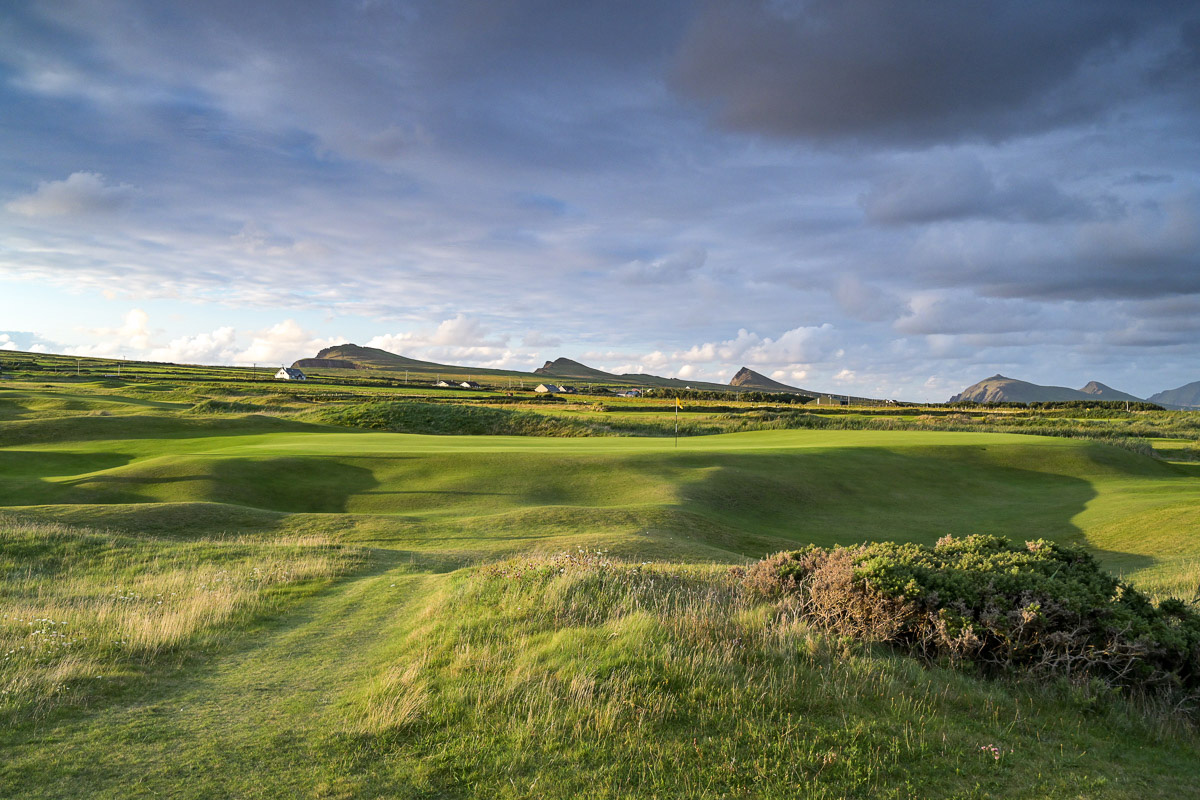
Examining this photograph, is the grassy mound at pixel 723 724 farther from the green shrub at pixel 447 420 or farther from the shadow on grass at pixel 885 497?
the green shrub at pixel 447 420

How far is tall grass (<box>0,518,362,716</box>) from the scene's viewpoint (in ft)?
26.7

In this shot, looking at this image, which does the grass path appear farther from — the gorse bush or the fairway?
the fairway

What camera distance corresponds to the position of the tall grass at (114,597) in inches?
320

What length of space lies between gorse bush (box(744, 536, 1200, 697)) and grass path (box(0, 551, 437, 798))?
578 centimetres

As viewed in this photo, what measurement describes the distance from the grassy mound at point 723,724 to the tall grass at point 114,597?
3.47m

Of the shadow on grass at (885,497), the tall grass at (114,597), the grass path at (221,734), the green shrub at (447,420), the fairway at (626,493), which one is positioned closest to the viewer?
the grass path at (221,734)

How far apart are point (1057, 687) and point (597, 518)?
624 inches

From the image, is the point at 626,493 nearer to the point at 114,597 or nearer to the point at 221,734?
the point at 114,597

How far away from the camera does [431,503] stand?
26.6 m

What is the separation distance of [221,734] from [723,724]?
15.6ft

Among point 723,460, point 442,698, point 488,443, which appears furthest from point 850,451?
point 442,698

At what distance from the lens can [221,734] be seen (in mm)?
6754

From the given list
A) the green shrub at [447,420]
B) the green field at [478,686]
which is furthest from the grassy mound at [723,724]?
the green shrub at [447,420]

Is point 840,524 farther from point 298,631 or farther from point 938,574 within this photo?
point 298,631
